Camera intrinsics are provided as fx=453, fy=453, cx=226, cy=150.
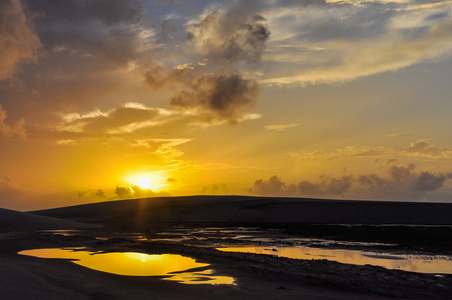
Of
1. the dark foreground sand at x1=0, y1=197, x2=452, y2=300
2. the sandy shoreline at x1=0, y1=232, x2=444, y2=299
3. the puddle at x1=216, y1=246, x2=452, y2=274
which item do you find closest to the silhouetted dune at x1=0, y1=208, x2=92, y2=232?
the dark foreground sand at x1=0, y1=197, x2=452, y2=300

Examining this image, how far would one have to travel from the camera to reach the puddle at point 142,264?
54.5ft

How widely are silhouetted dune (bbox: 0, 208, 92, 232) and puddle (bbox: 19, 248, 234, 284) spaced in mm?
26946

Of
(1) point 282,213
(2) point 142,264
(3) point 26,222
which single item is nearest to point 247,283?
(2) point 142,264

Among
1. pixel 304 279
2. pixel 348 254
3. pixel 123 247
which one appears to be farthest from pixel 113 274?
pixel 348 254

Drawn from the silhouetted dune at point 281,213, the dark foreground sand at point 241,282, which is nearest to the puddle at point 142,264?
the dark foreground sand at point 241,282

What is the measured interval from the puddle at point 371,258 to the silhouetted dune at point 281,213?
3984cm

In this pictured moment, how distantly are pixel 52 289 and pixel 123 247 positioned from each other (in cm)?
1427

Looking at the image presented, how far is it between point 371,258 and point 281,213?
49562 mm

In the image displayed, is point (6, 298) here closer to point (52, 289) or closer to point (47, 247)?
point (52, 289)

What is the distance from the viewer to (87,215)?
272 ft

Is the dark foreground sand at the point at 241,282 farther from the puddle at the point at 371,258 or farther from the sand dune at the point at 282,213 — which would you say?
the sand dune at the point at 282,213

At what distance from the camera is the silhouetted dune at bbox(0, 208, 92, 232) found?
166 feet

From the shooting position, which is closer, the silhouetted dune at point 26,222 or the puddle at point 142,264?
the puddle at point 142,264

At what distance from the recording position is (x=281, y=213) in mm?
71625
